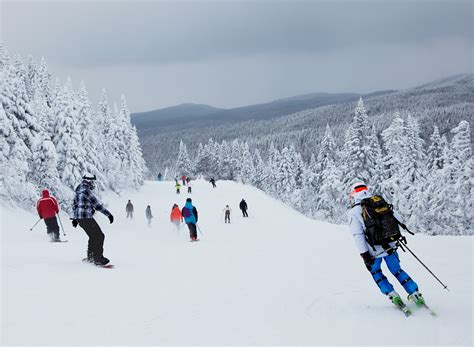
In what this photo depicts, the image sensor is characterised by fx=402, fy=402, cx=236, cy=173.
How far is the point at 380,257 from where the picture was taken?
5754mm

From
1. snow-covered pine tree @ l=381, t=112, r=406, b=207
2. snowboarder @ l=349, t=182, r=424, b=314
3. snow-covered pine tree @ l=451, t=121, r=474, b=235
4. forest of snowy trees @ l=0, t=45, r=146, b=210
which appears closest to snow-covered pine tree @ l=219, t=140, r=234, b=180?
forest of snowy trees @ l=0, t=45, r=146, b=210

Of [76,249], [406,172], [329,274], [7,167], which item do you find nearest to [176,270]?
[329,274]

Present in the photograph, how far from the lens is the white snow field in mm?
4684

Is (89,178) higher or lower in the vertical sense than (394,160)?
higher

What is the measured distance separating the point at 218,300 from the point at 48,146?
23.0 m

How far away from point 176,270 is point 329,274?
3391mm

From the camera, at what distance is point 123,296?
6215 mm

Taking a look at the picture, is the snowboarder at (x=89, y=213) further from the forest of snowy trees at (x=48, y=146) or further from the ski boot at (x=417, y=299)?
the forest of snowy trees at (x=48, y=146)

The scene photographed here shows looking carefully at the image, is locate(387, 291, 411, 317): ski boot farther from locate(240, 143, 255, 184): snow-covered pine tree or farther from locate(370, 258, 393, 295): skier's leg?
locate(240, 143, 255, 184): snow-covered pine tree

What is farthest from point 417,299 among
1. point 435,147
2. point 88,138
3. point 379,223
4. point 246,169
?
point 246,169

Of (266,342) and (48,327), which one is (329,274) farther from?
(48,327)

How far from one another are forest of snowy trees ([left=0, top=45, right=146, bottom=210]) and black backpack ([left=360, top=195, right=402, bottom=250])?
800 inches

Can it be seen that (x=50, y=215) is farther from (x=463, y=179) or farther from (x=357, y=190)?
(x=463, y=179)

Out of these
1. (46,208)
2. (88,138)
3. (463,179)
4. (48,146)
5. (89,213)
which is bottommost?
(463,179)
